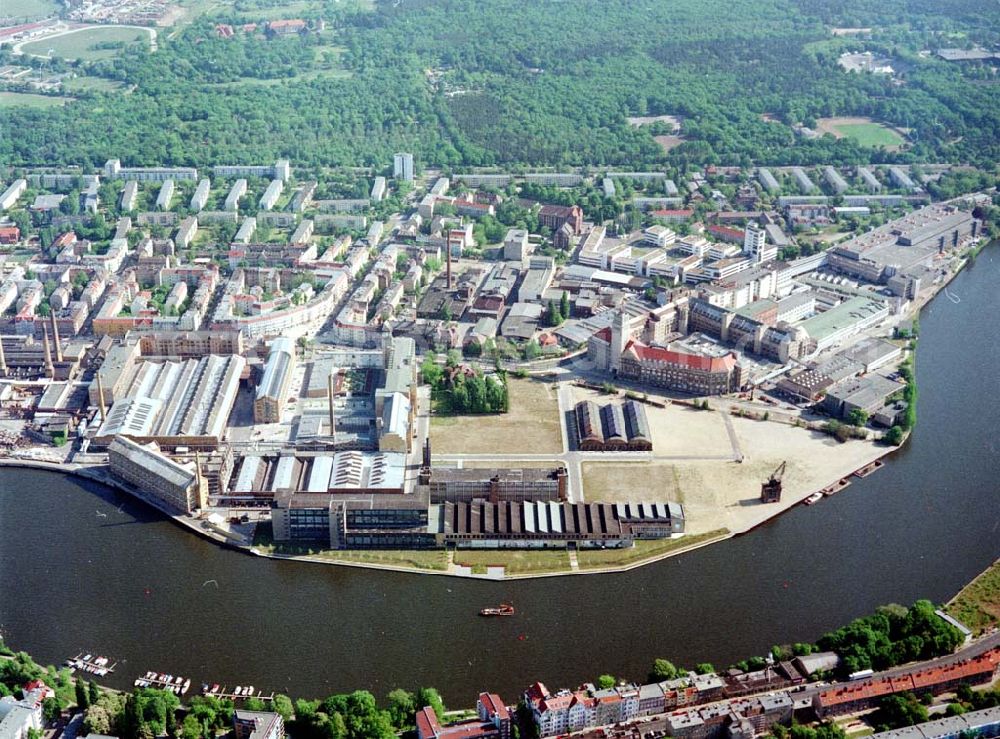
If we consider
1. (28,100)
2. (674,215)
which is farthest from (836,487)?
(28,100)

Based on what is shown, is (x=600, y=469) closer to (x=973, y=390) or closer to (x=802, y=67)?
(x=973, y=390)

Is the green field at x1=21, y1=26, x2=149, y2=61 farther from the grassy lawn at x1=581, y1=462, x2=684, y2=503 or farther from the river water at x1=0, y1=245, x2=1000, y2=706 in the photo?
the grassy lawn at x1=581, y1=462, x2=684, y2=503

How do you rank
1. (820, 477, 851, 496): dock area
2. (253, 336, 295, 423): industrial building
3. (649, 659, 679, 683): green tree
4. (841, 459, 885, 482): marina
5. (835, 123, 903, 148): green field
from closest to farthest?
(649, 659, 679, 683): green tree
(820, 477, 851, 496): dock area
(841, 459, 885, 482): marina
(253, 336, 295, 423): industrial building
(835, 123, 903, 148): green field

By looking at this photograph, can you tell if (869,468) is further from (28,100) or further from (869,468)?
(28,100)

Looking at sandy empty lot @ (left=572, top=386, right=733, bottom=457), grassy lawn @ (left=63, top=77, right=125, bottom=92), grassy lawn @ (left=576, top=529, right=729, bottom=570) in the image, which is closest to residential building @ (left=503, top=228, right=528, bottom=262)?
sandy empty lot @ (left=572, top=386, right=733, bottom=457)

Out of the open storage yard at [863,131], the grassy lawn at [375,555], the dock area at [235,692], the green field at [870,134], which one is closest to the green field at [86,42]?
the open storage yard at [863,131]
